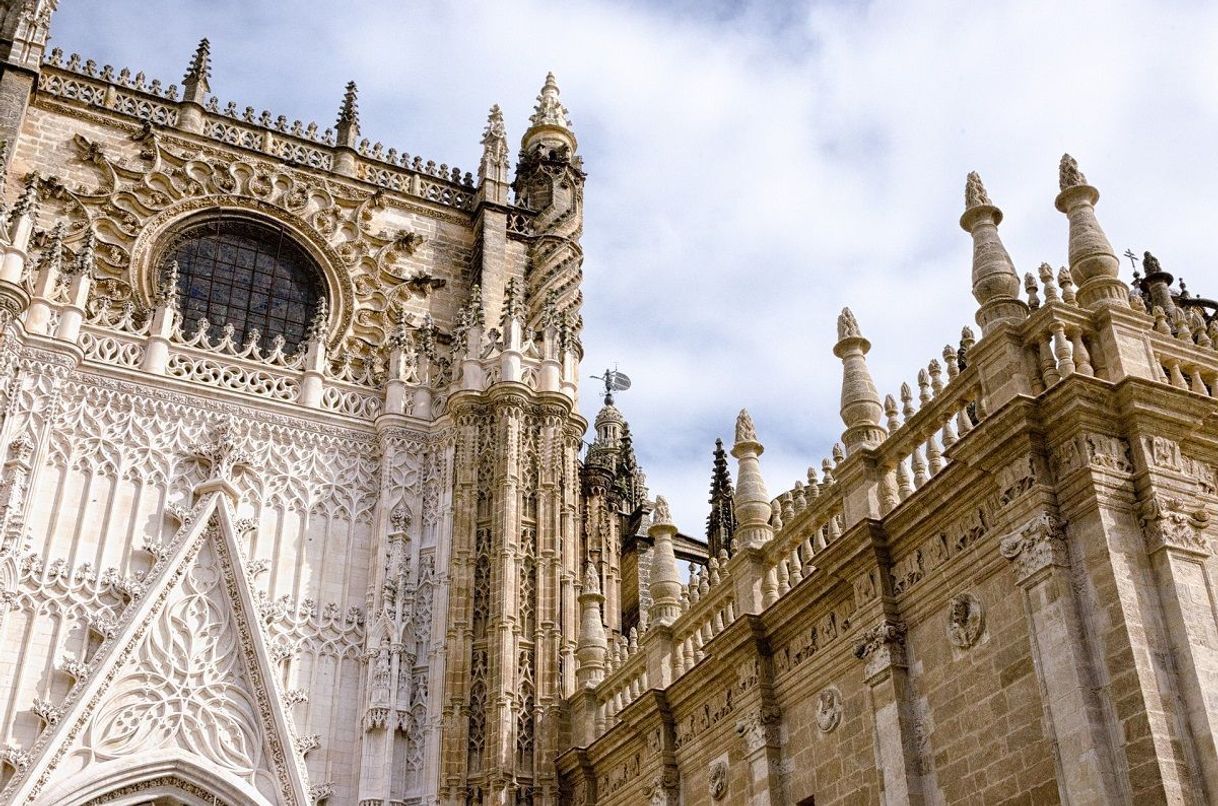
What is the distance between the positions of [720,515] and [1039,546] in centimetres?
1889

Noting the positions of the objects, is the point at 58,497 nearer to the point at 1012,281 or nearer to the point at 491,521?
the point at 491,521

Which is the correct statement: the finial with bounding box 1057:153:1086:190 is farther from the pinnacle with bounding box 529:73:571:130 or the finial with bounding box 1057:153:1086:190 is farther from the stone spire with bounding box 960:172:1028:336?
the pinnacle with bounding box 529:73:571:130

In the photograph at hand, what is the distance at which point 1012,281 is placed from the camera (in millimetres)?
11516

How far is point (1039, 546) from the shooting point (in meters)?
10.2

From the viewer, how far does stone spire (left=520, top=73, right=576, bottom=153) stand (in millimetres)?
24797

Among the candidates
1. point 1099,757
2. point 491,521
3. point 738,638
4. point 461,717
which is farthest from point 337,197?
point 1099,757

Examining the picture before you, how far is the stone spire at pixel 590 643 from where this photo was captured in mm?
17594

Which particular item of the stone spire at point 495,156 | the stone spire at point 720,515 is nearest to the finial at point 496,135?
the stone spire at point 495,156

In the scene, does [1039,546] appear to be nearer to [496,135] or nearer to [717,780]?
[717,780]

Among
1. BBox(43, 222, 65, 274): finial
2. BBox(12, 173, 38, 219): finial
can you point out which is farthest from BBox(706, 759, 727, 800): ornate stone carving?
BBox(12, 173, 38, 219): finial

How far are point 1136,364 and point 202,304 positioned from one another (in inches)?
584

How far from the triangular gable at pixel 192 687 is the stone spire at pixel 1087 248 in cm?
1088

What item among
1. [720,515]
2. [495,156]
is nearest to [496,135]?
[495,156]

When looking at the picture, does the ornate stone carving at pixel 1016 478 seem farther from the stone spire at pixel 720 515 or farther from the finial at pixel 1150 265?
the stone spire at pixel 720 515
